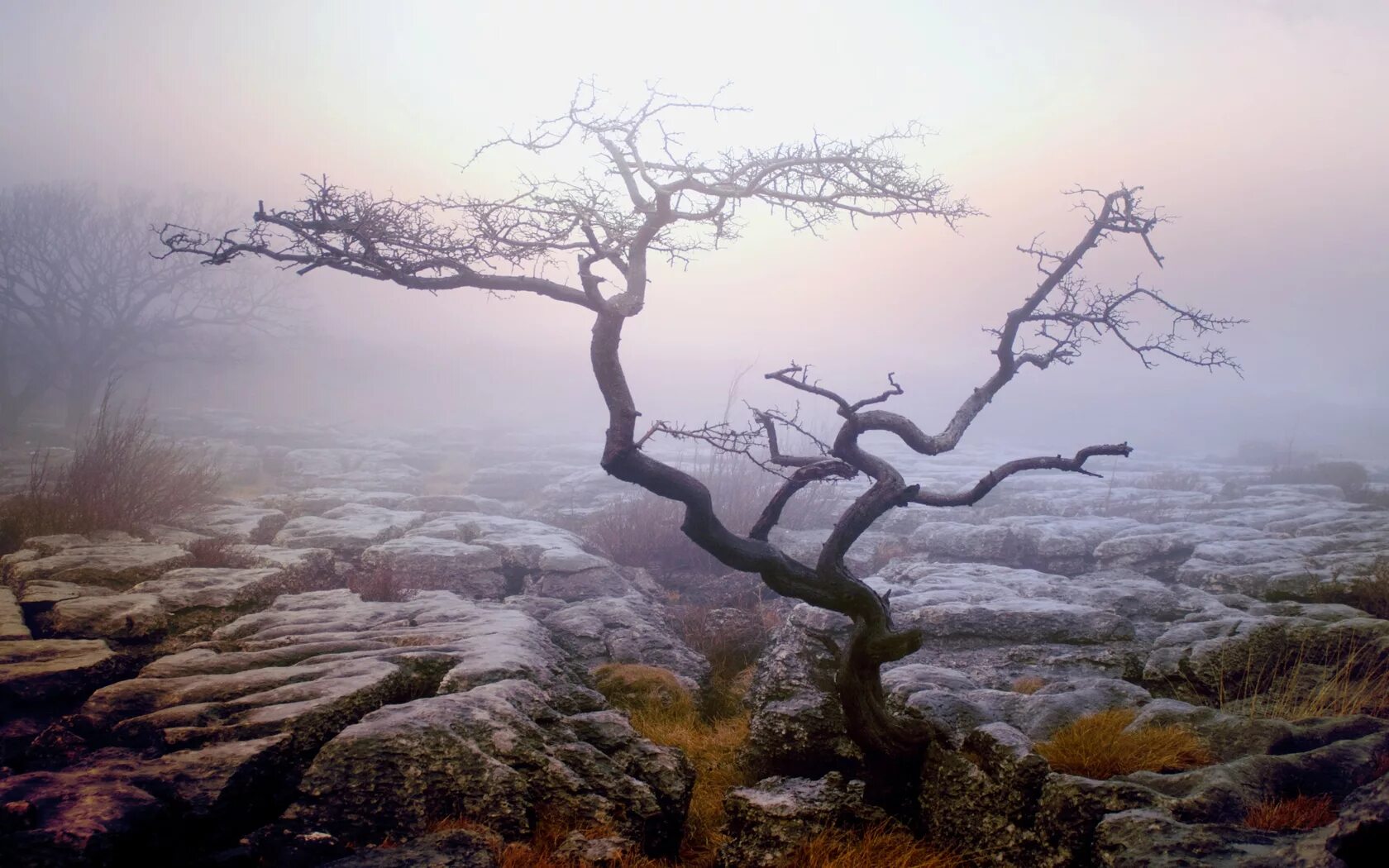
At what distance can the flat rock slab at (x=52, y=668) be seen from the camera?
4543 mm

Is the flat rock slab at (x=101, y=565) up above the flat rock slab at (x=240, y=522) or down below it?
above

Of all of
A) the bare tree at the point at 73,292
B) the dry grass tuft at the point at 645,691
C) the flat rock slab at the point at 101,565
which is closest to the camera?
the dry grass tuft at the point at 645,691

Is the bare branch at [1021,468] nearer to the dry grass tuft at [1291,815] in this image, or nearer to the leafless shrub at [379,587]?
the dry grass tuft at [1291,815]

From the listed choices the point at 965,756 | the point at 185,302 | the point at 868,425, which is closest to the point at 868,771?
the point at 965,756

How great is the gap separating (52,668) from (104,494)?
912cm

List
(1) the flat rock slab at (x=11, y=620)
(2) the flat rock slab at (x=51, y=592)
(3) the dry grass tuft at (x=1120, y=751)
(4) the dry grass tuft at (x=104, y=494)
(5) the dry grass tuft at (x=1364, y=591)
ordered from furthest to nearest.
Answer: (4) the dry grass tuft at (x=104, y=494) → (5) the dry grass tuft at (x=1364, y=591) → (2) the flat rock slab at (x=51, y=592) → (1) the flat rock slab at (x=11, y=620) → (3) the dry grass tuft at (x=1120, y=751)

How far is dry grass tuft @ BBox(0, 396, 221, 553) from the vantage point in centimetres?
1010

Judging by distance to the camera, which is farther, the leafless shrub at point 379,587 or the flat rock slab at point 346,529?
the flat rock slab at point 346,529

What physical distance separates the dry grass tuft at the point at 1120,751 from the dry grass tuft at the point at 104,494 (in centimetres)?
1353

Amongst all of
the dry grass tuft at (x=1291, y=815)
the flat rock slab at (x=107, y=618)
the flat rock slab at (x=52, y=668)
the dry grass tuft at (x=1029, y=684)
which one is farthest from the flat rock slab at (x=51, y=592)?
the dry grass tuft at (x=1029, y=684)

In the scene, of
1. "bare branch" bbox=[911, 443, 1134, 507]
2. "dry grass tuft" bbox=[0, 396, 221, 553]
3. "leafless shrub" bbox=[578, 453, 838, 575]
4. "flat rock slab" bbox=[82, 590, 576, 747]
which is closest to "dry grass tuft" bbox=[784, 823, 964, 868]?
"bare branch" bbox=[911, 443, 1134, 507]

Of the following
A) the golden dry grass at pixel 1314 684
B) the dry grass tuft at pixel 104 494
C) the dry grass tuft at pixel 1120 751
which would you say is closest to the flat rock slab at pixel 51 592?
the dry grass tuft at pixel 104 494

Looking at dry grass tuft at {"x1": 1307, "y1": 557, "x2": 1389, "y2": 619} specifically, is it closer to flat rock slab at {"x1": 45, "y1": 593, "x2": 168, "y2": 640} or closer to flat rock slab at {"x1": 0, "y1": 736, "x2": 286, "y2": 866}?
flat rock slab at {"x1": 0, "y1": 736, "x2": 286, "y2": 866}

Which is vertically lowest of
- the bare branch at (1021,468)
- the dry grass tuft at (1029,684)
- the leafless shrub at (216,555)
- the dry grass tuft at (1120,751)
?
the dry grass tuft at (1029,684)
